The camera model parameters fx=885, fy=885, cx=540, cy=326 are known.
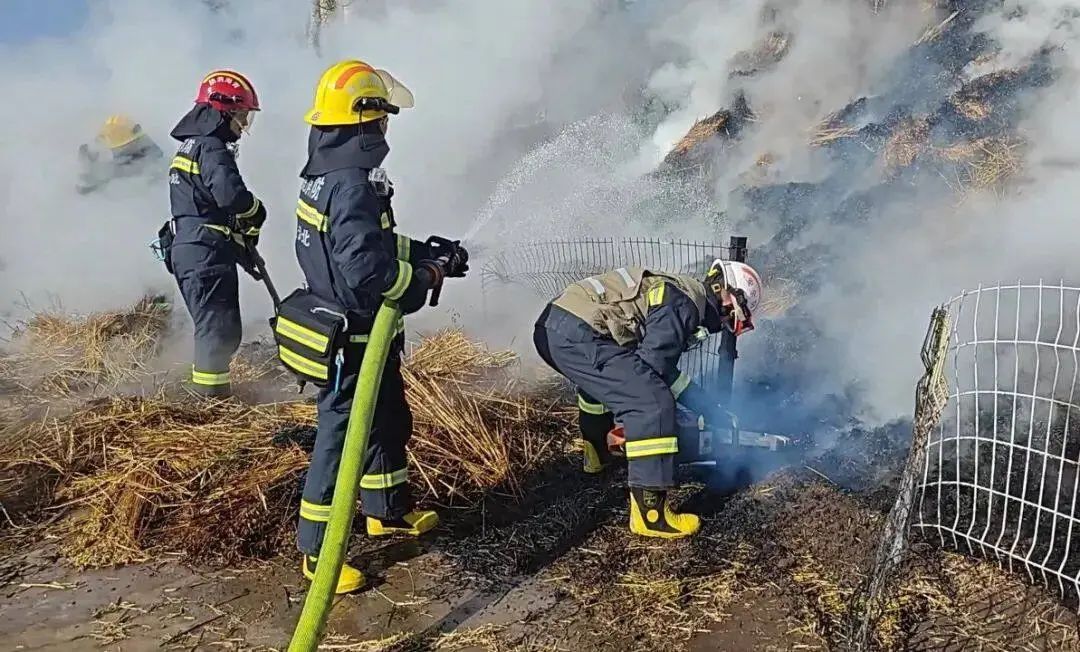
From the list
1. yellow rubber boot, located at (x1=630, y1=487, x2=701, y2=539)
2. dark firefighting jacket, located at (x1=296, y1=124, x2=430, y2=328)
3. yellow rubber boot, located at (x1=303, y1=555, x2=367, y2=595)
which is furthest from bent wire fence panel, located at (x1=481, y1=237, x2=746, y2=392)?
yellow rubber boot, located at (x1=303, y1=555, x2=367, y2=595)

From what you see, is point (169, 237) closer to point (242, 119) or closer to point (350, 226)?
point (242, 119)

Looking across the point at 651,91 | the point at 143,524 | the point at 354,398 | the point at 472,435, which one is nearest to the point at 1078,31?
the point at 651,91

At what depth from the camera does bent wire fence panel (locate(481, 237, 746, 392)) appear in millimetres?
8148

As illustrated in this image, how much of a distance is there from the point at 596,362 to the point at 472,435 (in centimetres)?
100

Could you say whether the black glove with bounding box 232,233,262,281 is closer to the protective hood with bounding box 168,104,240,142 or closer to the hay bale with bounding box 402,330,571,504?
the protective hood with bounding box 168,104,240,142

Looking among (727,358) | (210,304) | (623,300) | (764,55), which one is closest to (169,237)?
(210,304)

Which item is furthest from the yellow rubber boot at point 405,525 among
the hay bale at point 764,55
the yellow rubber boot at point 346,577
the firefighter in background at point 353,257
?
the hay bale at point 764,55

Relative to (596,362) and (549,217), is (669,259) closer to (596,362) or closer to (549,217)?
(549,217)

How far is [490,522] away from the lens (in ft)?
14.1

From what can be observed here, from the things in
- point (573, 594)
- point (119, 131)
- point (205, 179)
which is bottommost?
point (573, 594)

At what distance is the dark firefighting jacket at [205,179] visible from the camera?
203 inches

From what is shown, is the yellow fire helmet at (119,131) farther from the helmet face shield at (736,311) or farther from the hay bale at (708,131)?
the helmet face shield at (736,311)

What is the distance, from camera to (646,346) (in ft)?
13.5

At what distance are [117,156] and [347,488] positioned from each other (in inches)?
289
